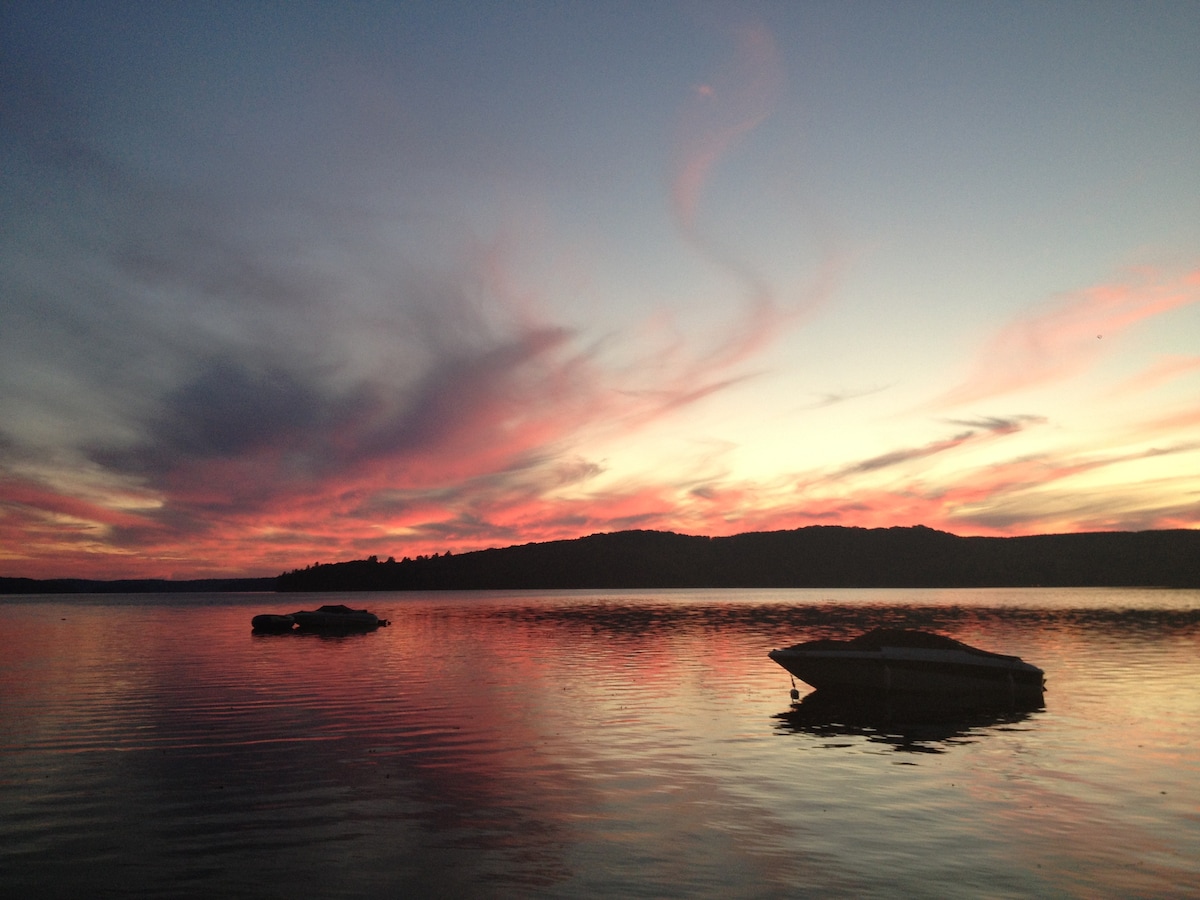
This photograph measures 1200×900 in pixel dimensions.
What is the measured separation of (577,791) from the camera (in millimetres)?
21484

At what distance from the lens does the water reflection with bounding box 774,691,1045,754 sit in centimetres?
2994

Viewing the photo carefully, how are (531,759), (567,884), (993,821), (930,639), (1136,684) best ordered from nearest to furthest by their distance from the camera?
→ (567,884), (993,821), (531,759), (930,639), (1136,684)

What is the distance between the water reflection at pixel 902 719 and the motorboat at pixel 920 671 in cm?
59

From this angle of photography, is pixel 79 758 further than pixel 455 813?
Yes

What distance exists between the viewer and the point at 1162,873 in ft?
51.1

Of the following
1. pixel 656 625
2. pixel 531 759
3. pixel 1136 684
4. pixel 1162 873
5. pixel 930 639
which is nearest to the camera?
pixel 1162 873

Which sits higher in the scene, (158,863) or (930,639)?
(930,639)

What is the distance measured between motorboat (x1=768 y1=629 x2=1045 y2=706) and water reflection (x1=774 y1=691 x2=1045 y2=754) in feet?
1.92

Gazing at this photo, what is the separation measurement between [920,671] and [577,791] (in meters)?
24.1

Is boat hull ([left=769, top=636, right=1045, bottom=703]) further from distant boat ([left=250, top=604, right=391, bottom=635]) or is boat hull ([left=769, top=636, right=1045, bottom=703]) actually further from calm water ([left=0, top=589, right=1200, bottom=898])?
distant boat ([left=250, top=604, right=391, bottom=635])

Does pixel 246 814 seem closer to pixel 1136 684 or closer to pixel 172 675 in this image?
pixel 172 675

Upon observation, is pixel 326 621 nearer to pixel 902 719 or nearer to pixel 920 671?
pixel 920 671

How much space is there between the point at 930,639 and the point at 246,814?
109 feet

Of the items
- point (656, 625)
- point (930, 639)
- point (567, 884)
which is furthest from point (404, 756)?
point (656, 625)
